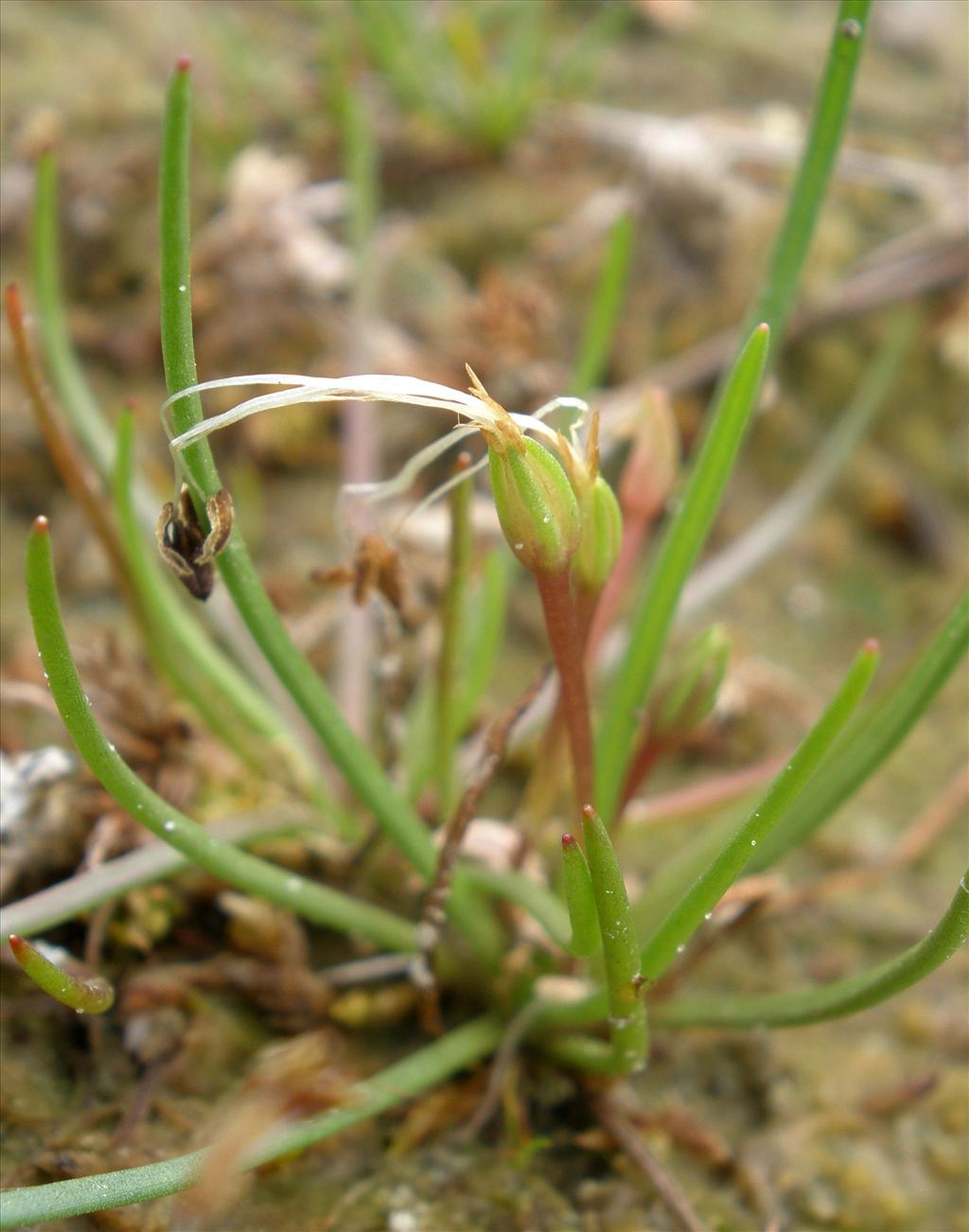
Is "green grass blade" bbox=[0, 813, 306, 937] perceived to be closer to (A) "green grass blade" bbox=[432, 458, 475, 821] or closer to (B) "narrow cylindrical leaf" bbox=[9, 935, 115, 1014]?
(B) "narrow cylindrical leaf" bbox=[9, 935, 115, 1014]

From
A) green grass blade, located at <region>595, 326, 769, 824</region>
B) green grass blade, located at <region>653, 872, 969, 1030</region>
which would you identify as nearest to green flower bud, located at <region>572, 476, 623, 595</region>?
green grass blade, located at <region>595, 326, 769, 824</region>

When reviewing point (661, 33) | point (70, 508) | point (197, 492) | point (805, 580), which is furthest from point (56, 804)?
point (661, 33)

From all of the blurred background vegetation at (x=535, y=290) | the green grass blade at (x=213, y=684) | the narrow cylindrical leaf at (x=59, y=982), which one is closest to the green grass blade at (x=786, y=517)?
the blurred background vegetation at (x=535, y=290)

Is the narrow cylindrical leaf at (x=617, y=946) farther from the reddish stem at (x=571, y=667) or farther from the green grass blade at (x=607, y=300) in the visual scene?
the green grass blade at (x=607, y=300)

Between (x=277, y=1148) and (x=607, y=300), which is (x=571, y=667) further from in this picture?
(x=607, y=300)

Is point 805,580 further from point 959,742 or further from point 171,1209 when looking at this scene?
point 171,1209

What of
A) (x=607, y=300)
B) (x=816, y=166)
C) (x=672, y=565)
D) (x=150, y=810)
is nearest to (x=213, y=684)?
(x=150, y=810)
